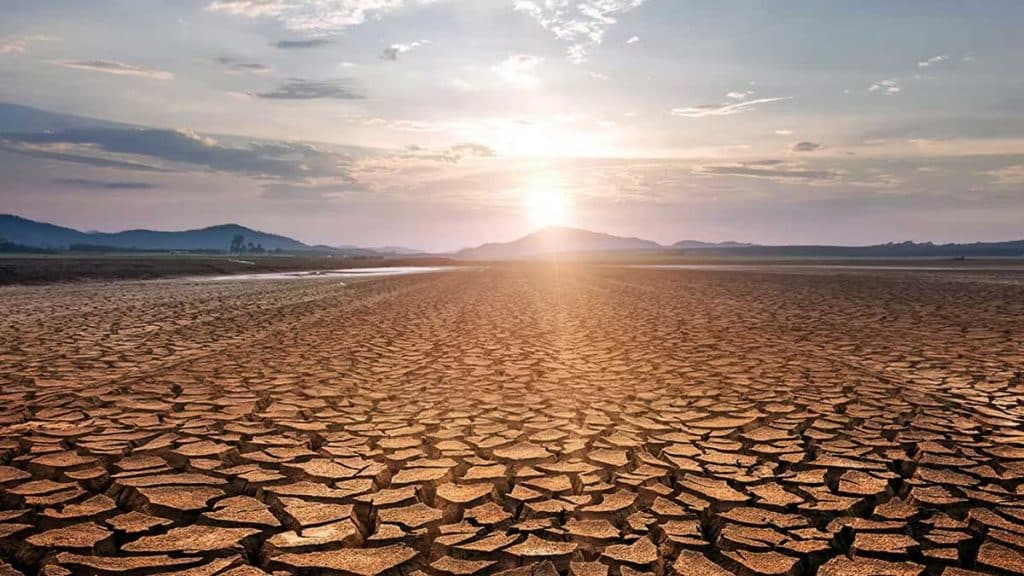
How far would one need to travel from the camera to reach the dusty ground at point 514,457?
2.33m

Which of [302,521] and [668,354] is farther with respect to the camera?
[668,354]

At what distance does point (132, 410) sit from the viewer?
439 cm

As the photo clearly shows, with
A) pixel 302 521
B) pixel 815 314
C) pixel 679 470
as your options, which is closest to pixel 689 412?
pixel 679 470

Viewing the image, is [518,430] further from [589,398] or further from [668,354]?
[668,354]

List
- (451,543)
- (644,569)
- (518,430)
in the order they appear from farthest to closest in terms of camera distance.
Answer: (518,430), (451,543), (644,569)

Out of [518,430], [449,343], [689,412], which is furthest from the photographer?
[449,343]

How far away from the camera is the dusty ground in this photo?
2328mm

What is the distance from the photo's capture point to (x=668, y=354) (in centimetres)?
687

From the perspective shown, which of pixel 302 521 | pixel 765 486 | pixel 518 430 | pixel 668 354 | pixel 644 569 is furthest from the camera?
pixel 668 354

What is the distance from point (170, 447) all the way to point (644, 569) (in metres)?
2.84

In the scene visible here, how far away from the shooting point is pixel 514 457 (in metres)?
3.44

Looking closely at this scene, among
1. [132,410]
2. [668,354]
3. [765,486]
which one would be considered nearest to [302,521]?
[765,486]

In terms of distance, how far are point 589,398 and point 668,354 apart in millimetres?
2323

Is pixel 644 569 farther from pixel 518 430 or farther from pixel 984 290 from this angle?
pixel 984 290
